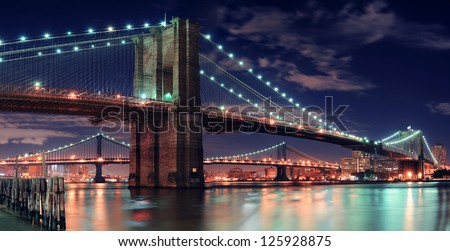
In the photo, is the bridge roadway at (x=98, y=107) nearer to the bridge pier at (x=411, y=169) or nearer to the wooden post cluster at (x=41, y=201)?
the wooden post cluster at (x=41, y=201)

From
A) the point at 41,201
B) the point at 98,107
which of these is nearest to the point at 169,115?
the point at 98,107

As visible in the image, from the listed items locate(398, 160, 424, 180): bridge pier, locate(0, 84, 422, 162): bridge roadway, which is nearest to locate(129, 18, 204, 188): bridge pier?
locate(0, 84, 422, 162): bridge roadway

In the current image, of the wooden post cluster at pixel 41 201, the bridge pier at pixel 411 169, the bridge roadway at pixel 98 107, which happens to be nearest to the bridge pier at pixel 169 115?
the bridge roadway at pixel 98 107

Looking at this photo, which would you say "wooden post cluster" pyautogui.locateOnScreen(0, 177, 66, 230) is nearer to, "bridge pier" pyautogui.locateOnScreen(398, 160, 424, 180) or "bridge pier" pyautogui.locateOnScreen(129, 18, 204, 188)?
"bridge pier" pyautogui.locateOnScreen(129, 18, 204, 188)

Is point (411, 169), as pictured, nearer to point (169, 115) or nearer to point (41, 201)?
point (169, 115)
